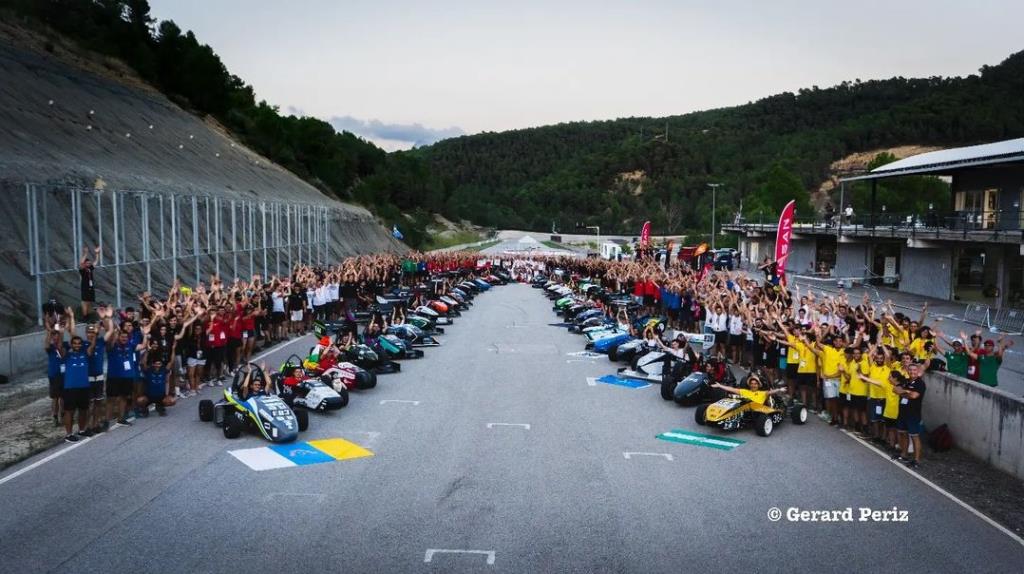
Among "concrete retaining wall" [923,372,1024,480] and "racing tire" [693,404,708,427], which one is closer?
"concrete retaining wall" [923,372,1024,480]

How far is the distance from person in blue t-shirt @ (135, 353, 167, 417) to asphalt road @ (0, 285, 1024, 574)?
640 mm

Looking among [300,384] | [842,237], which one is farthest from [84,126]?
[842,237]

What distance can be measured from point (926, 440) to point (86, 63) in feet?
201

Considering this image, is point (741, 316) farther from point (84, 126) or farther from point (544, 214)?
point (544, 214)

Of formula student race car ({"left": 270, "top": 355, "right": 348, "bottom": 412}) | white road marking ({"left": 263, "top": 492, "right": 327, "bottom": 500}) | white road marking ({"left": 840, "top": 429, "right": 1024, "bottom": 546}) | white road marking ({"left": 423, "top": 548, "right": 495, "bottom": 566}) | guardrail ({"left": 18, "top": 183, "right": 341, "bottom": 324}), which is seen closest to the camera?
white road marking ({"left": 423, "top": 548, "right": 495, "bottom": 566})

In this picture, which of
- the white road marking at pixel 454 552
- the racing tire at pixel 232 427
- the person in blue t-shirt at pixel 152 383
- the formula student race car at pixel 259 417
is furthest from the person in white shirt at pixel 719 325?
the person in blue t-shirt at pixel 152 383

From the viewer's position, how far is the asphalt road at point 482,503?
888 cm

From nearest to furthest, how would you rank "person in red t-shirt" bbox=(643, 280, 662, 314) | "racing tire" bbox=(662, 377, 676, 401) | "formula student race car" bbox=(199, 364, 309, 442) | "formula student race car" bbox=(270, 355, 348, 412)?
1. "formula student race car" bbox=(199, 364, 309, 442)
2. "formula student race car" bbox=(270, 355, 348, 412)
3. "racing tire" bbox=(662, 377, 676, 401)
4. "person in red t-shirt" bbox=(643, 280, 662, 314)

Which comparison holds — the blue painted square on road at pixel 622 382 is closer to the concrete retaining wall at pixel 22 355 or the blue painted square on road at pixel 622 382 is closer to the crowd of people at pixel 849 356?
the crowd of people at pixel 849 356

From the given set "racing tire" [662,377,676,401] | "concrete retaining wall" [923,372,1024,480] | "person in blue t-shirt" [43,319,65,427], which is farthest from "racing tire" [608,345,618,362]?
"person in blue t-shirt" [43,319,65,427]


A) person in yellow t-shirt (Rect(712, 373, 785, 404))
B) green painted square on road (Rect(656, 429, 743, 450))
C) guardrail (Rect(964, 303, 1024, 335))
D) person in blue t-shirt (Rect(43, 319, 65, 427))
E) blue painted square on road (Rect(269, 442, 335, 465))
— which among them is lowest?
green painted square on road (Rect(656, 429, 743, 450))

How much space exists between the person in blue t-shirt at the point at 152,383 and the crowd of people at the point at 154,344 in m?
0.02

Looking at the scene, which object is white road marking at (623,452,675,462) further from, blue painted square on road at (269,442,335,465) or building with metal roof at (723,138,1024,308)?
building with metal roof at (723,138,1024,308)

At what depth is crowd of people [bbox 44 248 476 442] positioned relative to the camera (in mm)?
13523
